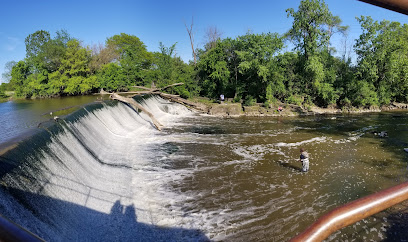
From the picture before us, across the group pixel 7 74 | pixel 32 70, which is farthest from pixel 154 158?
pixel 7 74

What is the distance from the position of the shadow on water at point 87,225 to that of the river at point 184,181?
0.09 feet

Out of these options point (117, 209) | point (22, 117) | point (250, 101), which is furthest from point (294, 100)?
point (22, 117)

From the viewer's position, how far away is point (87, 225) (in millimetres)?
6461

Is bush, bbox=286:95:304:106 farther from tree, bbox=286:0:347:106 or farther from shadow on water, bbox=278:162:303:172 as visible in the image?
shadow on water, bbox=278:162:303:172

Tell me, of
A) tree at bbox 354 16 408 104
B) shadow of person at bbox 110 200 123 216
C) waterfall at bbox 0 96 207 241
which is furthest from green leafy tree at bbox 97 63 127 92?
tree at bbox 354 16 408 104

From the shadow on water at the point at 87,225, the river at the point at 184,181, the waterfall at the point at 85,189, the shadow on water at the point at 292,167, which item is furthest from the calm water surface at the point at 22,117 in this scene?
the shadow on water at the point at 292,167

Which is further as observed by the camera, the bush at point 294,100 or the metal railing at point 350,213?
the bush at point 294,100

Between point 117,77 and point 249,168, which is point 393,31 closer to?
point 249,168

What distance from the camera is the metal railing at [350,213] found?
0.86 metres

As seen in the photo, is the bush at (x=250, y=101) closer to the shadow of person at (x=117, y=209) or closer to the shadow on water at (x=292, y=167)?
the shadow on water at (x=292, y=167)

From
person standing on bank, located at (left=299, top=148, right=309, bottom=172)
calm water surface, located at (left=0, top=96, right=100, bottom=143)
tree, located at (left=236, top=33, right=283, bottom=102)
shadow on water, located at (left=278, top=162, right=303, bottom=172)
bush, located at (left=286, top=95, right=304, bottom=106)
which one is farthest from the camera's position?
bush, located at (left=286, top=95, right=304, bottom=106)

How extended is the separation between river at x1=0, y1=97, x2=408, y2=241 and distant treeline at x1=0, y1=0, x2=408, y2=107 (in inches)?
503

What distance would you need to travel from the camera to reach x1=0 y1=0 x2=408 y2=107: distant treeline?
2620 cm

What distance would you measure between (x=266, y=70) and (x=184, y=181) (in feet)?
63.3
